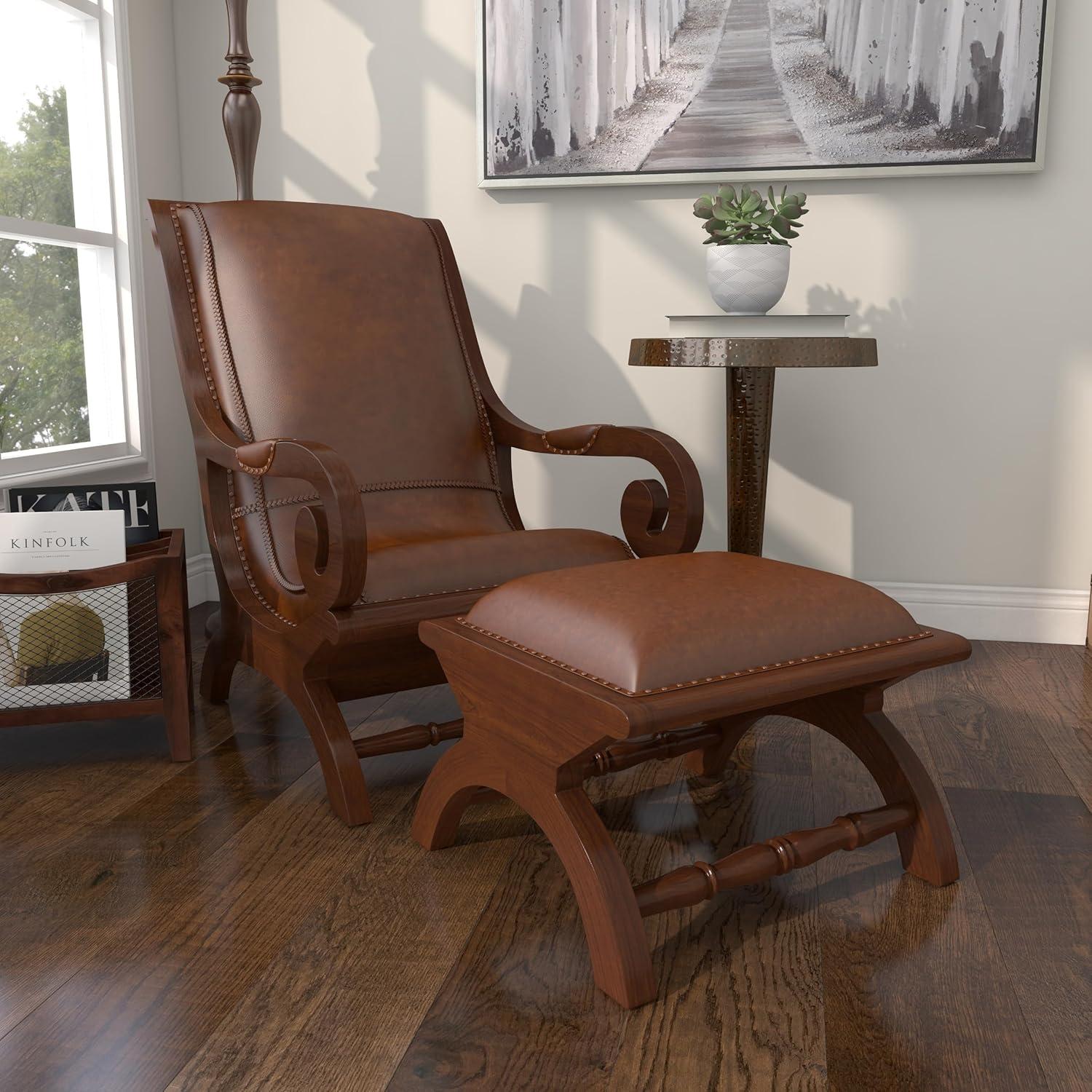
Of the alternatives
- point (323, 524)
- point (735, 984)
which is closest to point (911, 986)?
point (735, 984)

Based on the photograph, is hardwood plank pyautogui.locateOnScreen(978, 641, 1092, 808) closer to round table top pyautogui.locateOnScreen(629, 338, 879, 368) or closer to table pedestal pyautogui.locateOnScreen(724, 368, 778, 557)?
table pedestal pyautogui.locateOnScreen(724, 368, 778, 557)

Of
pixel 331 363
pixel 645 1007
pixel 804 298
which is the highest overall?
pixel 804 298

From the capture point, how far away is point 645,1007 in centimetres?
110

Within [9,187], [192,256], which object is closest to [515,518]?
[192,256]

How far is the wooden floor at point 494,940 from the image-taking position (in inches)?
39.8

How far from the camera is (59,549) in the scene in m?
1.72

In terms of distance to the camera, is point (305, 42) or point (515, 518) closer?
point (515, 518)

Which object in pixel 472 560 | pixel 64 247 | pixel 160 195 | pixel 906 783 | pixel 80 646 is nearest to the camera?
pixel 906 783

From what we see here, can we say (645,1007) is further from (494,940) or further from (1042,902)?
(1042,902)

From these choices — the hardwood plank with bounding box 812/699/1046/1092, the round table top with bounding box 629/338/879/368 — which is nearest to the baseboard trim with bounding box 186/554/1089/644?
the round table top with bounding box 629/338/879/368

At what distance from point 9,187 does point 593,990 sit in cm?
202

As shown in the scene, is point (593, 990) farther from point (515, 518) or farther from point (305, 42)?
point (305, 42)

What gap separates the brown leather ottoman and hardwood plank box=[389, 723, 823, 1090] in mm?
55

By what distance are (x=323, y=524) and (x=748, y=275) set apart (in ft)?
3.40
